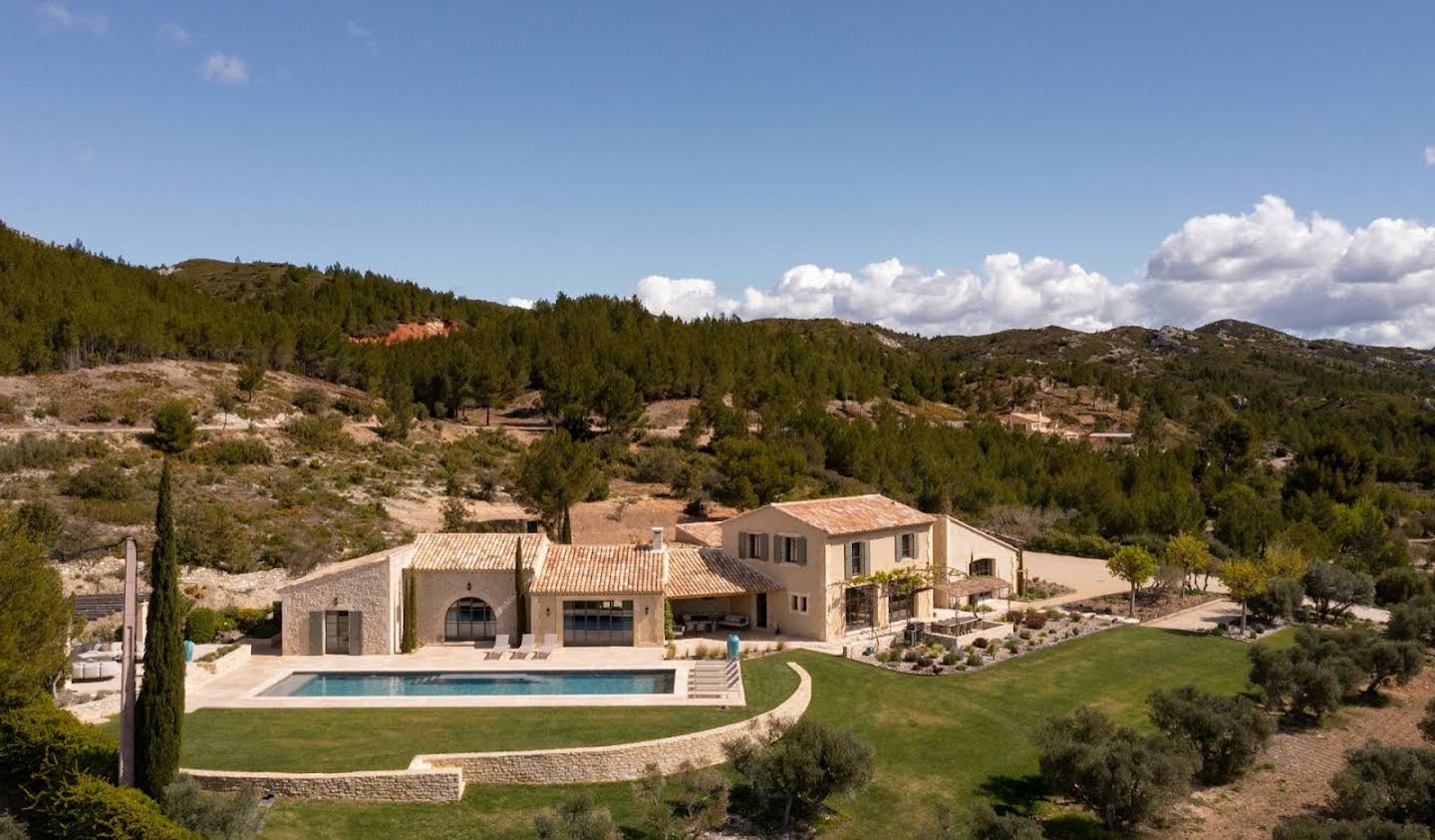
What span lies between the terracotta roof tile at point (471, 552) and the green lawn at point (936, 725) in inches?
323

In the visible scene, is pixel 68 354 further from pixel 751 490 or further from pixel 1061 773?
pixel 1061 773

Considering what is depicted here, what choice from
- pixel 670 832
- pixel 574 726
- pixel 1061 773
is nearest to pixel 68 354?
pixel 574 726

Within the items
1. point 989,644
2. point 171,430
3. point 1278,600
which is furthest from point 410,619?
point 1278,600

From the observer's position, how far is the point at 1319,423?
8844cm

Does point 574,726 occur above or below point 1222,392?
below

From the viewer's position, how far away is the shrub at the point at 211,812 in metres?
15.0

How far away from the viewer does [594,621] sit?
Result: 28.8 m

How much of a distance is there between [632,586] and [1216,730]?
1530 centimetres

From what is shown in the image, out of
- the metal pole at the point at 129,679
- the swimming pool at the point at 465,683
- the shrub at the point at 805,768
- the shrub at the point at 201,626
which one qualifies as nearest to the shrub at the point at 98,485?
the shrub at the point at 201,626

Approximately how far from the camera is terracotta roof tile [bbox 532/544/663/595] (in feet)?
93.1

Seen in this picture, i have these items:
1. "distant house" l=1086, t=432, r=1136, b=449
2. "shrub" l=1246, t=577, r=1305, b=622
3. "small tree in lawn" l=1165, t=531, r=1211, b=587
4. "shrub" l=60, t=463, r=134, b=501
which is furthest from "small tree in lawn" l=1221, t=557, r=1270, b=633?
"distant house" l=1086, t=432, r=1136, b=449

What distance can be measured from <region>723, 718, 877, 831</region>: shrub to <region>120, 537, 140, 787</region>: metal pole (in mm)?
10291

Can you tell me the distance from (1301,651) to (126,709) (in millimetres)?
27354

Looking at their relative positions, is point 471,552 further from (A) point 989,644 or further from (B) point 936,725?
(A) point 989,644
